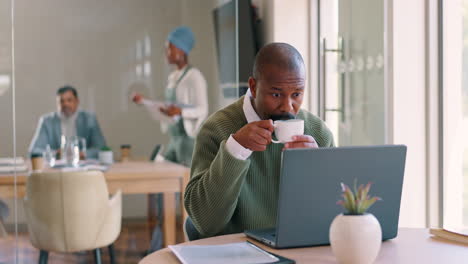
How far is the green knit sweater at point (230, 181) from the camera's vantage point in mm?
1783

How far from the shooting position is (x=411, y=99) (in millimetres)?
3043

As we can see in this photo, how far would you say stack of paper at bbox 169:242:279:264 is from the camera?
56.1 inches

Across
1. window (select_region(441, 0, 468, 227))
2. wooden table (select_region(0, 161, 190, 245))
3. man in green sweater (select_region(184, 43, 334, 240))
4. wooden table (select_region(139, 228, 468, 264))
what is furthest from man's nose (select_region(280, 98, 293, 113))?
wooden table (select_region(0, 161, 190, 245))

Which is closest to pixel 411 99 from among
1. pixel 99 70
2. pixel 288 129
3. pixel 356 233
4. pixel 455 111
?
pixel 455 111

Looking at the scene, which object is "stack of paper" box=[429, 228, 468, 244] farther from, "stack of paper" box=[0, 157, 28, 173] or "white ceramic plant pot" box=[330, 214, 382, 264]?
"stack of paper" box=[0, 157, 28, 173]

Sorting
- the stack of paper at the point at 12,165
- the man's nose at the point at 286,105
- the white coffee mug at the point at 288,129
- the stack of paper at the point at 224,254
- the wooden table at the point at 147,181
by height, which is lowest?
the wooden table at the point at 147,181

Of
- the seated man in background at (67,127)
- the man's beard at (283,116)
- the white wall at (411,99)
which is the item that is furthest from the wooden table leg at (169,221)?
the man's beard at (283,116)

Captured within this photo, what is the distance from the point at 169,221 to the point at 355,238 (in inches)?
118

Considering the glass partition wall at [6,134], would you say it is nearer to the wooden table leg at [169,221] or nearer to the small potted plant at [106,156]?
the small potted plant at [106,156]

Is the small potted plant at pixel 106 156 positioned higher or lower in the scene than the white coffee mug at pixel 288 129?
lower

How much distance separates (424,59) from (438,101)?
0.22 metres

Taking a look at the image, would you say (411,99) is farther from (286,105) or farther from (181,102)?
(181,102)

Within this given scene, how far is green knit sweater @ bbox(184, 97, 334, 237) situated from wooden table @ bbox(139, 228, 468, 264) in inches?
5.7

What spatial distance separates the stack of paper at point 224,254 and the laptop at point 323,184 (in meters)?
0.07
